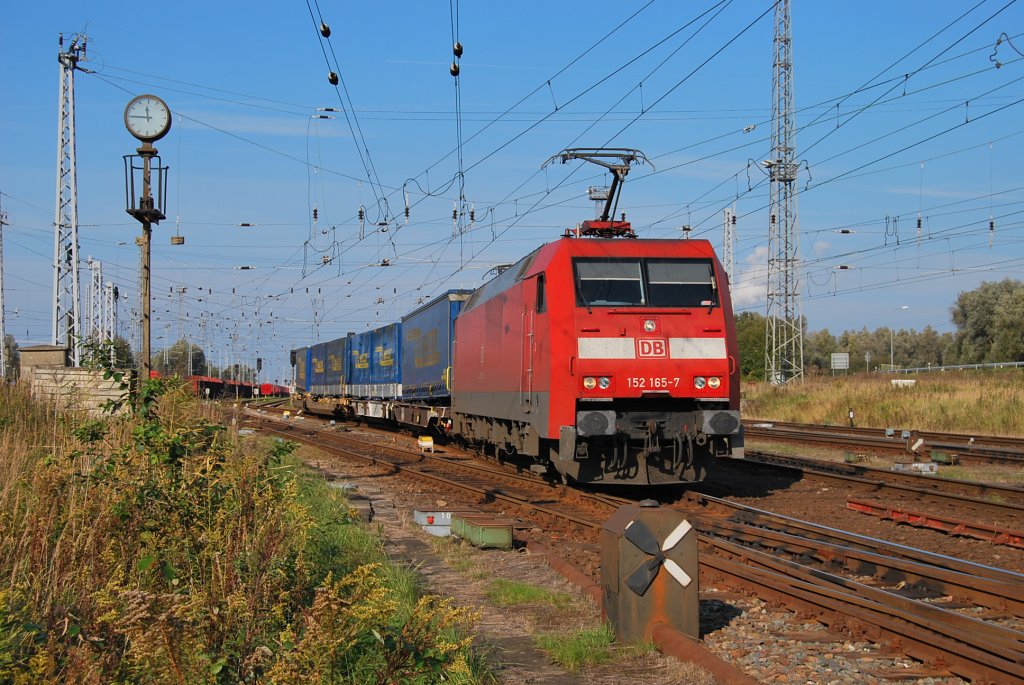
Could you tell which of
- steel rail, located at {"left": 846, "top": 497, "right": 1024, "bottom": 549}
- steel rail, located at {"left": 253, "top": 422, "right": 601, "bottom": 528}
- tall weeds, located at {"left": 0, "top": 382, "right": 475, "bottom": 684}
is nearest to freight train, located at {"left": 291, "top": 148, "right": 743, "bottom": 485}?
steel rail, located at {"left": 253, "top": 422, "right": 601, "bottom": 528}

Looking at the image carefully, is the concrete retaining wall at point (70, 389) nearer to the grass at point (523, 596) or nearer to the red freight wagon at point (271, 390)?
the grass at point (523, 596)

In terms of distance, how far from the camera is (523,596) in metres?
7.71

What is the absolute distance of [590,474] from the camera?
1316cm

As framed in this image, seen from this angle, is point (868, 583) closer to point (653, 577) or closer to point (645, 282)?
point (653, 577)

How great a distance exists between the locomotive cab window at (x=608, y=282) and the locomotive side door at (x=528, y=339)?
71 cm

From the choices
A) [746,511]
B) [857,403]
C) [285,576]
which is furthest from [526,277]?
[857,403]

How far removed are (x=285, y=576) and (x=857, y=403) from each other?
2914 centimetres

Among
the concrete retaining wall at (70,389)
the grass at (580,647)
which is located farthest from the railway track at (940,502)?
the concrete retaining wall at (70,389)

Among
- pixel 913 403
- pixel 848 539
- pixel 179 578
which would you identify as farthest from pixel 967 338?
pixel 179 578

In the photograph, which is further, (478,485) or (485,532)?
(478,485)

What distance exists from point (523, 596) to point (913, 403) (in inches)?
979

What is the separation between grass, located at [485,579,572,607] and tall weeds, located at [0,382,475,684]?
85 cm

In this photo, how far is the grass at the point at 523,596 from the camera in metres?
7.62

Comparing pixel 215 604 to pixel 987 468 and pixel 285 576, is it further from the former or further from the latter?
pixel 987 468
